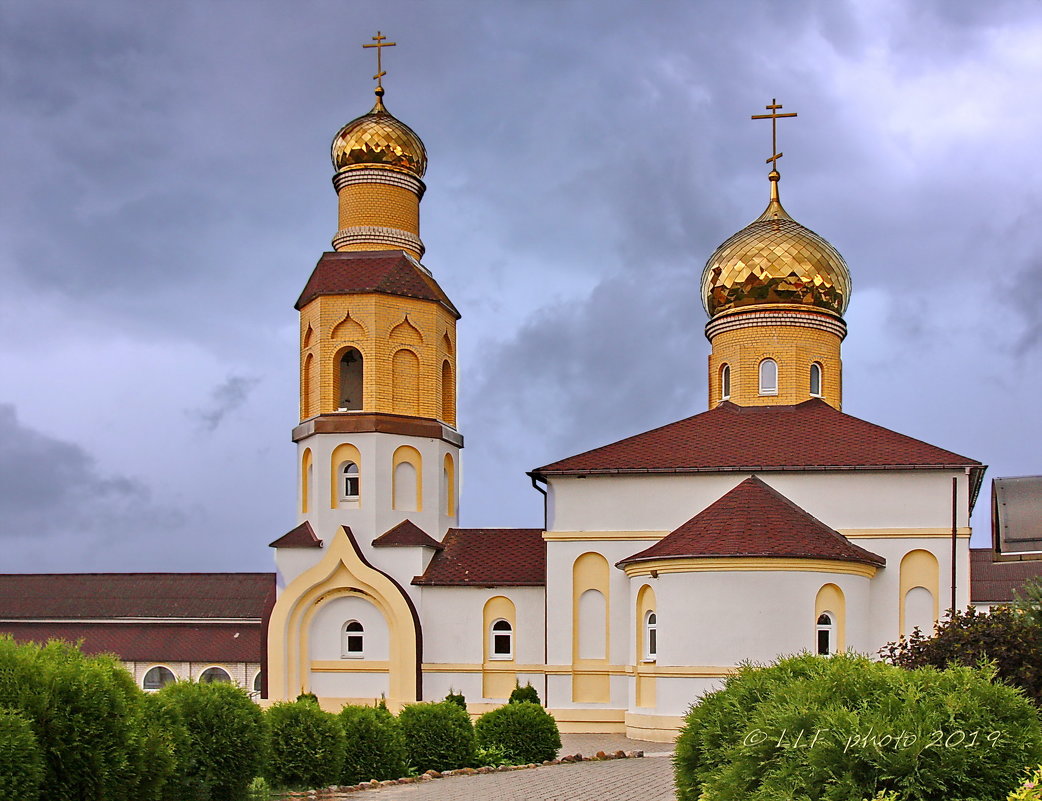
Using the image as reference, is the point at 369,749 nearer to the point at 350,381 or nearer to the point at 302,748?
the point at 302,748

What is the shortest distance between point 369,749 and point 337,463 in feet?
46.8

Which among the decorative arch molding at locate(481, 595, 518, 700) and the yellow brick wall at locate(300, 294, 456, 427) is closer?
the decorative arch molding at locate(481, 595, 518, 700)

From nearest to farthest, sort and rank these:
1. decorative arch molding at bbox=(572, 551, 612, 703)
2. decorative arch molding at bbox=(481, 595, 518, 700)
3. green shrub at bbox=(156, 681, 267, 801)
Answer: green shrub at bbox=(156, 681, 267, 801) → decorative arch molding at bbox=(572, 551, 612, 703) → decorative arch molding at bbox=(481, 595, 518, 700)

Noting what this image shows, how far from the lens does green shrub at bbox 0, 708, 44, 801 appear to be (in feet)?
30.6

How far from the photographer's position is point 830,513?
86.0 feet

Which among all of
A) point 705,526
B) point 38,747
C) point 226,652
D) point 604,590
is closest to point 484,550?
point 604,590

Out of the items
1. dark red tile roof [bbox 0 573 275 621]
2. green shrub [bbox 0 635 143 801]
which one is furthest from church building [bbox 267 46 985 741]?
green shrub [bbox 0 635 143 801]

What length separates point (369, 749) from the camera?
15.7m

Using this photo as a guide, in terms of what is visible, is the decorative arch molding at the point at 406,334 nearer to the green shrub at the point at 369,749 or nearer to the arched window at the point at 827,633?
the arched window at the point at 827,633

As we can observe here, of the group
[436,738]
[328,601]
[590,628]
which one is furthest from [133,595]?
[436,738]

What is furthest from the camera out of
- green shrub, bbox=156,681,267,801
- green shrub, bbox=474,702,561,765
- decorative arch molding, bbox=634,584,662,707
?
decorative arch molding, bbox=634,584,662,707

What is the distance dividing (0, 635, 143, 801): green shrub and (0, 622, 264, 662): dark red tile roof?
25.7 metres

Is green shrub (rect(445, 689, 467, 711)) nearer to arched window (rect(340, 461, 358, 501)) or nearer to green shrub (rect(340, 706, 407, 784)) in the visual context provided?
arched window (rect(340, 461, 358, 501))

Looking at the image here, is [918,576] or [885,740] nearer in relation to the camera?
[885,740]
